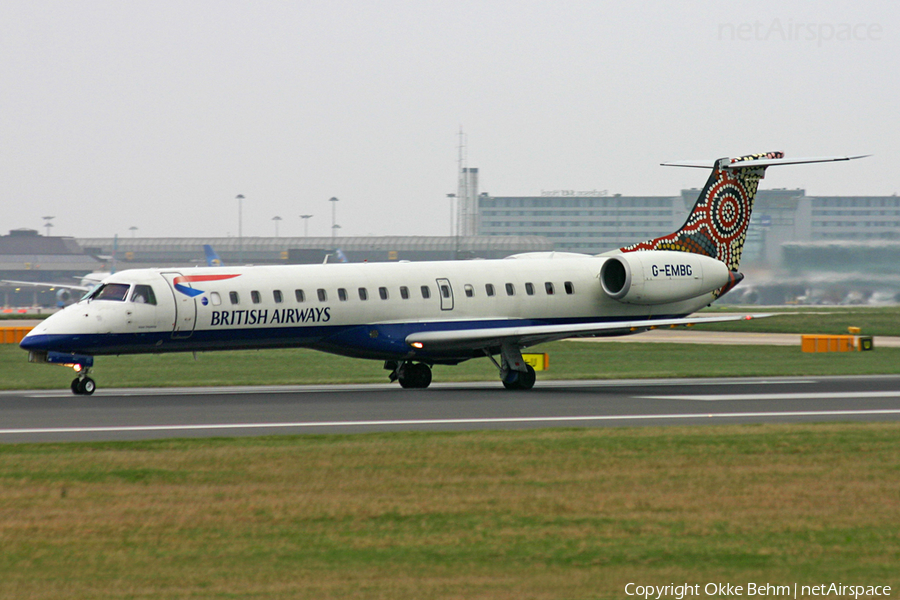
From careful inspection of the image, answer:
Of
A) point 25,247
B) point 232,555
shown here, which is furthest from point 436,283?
point 25,247

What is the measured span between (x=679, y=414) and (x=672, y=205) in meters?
172

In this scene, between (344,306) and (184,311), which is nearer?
(184,311)

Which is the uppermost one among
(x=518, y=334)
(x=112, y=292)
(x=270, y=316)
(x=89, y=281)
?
(x=112, y=292)

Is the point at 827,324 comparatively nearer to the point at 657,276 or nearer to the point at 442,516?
the point at 657,276

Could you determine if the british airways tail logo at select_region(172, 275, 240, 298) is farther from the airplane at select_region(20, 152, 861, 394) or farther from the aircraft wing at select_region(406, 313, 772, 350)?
the aircraft wing at select_region(406, 313, 772, 350)

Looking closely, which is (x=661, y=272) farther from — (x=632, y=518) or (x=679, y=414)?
(x=632, y=518)

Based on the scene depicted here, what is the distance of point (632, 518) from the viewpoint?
37.1 ft

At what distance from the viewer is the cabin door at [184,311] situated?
27.0 m

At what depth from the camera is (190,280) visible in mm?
27578

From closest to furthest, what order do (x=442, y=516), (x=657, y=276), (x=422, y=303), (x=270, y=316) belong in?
(x=442, y=516) → (x=270, y=316) → (x=422, y=303) → (x=657, y=276)

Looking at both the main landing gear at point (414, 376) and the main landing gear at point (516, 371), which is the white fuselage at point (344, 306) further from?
the main landing gear at point (516, 371)

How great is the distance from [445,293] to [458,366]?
1165cm

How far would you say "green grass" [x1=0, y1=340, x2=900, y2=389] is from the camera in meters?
34.5

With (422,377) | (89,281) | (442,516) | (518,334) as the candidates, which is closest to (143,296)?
(422,377)
